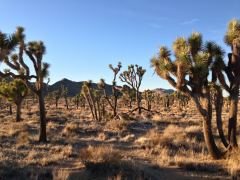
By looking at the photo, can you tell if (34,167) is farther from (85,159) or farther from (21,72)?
(21,72)

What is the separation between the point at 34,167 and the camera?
9297 millimetres

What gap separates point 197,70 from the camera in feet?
33.8

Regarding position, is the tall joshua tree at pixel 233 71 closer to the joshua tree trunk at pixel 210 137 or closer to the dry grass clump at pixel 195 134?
the joshua tree trunk at pixel 210 137

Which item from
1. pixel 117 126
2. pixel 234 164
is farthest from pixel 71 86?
pixel 234 164

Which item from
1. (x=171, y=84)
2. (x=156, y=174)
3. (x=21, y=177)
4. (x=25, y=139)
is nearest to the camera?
(x=21, y=177)

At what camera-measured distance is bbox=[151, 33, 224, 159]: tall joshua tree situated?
1047 cm

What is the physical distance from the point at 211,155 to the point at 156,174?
3.24m

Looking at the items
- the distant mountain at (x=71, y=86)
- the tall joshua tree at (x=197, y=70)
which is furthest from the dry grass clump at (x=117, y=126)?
the distant mountain at (x=71, y=86)

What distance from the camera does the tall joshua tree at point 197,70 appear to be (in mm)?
10469

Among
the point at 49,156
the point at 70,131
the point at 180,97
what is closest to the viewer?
the point at 49,156

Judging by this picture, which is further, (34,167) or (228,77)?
(228,77)

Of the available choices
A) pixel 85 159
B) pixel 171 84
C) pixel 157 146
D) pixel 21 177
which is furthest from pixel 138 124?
pixel 21 177

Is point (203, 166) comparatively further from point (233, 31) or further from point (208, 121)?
point (233, 31)

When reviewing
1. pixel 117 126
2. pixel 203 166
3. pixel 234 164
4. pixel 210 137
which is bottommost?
pixel 203 166
